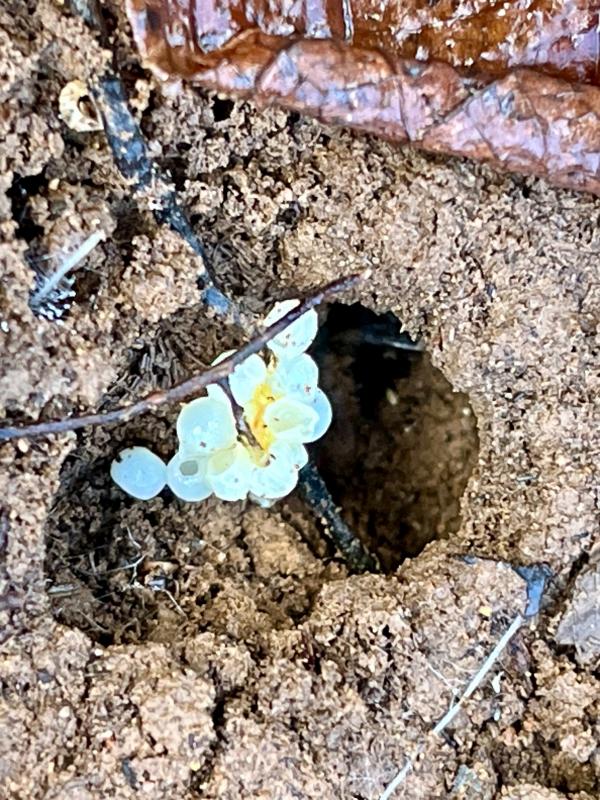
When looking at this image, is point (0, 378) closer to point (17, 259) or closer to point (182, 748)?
point (17, 259)

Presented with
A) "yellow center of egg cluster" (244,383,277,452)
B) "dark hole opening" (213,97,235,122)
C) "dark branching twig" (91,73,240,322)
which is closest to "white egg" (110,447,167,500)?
"yellow center of egg cluster" (244,383,277,452)

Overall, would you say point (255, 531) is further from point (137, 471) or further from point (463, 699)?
point (463, 699)

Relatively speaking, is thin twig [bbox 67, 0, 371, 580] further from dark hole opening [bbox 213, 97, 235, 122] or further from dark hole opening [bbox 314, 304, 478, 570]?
dark hole opening [bbox 314, 304, 478, 570]

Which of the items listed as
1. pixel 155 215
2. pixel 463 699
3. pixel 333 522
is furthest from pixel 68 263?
pixel 463 699

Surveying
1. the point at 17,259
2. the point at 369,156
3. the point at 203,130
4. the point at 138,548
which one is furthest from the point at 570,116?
the point at 138,548

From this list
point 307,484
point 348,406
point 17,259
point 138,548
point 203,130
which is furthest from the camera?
point 348,406

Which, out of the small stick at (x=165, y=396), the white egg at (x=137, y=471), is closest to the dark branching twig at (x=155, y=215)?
the small stick at (x=165, y=396)

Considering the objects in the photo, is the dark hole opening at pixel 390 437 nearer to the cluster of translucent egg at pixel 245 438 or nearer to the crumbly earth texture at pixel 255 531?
the crumbly earth texture at pixel 255 531

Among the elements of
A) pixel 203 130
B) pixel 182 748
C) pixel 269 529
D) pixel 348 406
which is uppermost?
pixel 203 130
